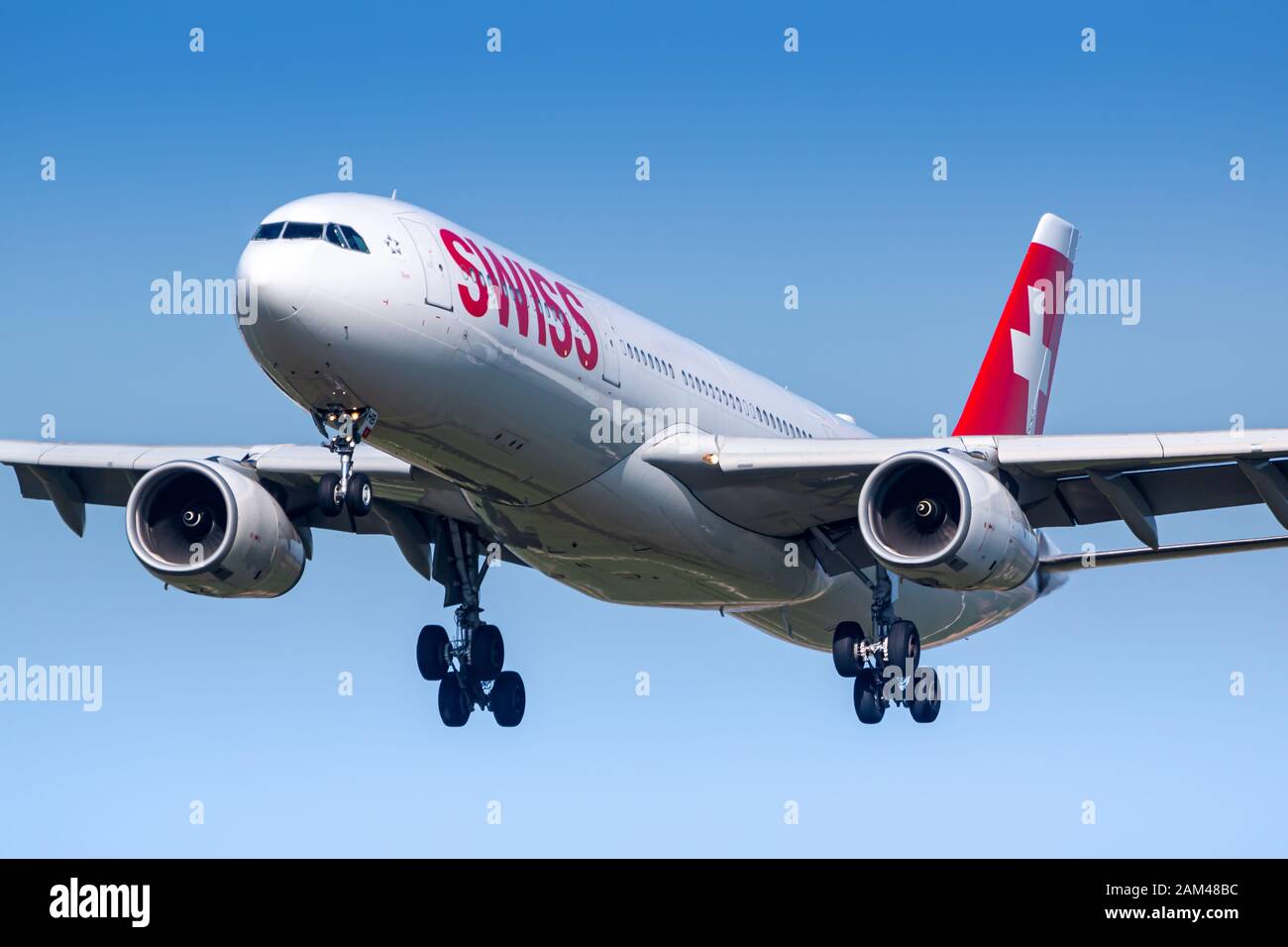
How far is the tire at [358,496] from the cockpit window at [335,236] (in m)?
2.95

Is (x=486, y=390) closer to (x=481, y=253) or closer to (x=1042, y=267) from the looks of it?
(x=481, y=253)

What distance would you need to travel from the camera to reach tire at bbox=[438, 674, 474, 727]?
33.3 meters

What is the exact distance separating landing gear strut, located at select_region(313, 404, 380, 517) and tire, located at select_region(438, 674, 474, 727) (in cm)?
868

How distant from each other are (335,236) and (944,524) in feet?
32.3

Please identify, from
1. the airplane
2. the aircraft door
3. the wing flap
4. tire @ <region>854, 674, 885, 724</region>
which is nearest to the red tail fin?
the airplane

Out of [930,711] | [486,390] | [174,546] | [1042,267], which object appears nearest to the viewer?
[486,390]

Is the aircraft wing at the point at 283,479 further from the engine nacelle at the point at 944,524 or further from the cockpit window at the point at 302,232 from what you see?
the engine nacelle at the point at 944,524

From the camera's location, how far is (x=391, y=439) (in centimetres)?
2594

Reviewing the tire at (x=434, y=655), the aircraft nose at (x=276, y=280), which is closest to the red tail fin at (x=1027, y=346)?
the tire at (x=434, y=655)

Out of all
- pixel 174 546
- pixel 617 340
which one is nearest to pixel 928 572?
pixel 617 340

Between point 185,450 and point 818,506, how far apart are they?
9.92 metres

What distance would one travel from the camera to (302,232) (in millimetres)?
24578

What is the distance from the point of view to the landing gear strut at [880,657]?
103 feet

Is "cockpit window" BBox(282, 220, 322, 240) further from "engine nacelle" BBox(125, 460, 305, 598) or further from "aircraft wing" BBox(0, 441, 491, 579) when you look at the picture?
"engine nacelle" BBox(125, 460, 305, 598)
